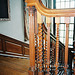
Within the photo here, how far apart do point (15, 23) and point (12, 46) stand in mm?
781

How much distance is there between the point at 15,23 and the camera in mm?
4332

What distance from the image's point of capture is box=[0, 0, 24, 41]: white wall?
3.97m

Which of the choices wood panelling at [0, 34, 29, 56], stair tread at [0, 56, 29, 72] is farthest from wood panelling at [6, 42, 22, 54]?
stair tread at [0, 56, 29, 72]

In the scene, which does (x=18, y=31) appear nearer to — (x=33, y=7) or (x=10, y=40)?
(x=10, y=40)

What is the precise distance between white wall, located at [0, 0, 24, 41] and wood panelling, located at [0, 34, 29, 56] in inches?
6.6

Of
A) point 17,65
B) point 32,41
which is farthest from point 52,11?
point 17,65

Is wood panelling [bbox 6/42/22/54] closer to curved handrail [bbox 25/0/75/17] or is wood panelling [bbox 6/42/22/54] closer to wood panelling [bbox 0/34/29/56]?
wood panelling [bbox 0/34/29/56]

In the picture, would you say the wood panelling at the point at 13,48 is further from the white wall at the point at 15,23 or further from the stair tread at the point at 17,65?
the stair tread at the point at 17,65

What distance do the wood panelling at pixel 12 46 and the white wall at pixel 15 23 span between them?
0.17 metres

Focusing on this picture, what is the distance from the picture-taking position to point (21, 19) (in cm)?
457

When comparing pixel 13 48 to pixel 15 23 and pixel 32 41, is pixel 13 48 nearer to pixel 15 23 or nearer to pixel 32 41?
pixel 15 23

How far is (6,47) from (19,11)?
1.33 m

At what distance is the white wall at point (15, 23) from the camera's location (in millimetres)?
3972

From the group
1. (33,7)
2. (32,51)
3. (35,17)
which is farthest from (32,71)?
(33,7)
